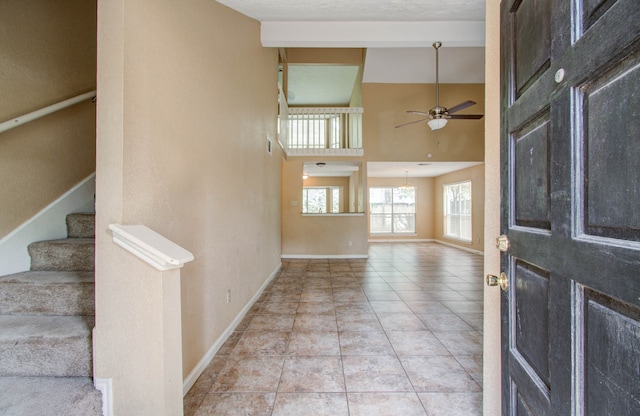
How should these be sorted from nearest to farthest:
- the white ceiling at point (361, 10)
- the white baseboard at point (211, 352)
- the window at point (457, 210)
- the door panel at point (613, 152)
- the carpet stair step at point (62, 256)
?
the door panel at point (613, 152) → the white baseboard at point (211, 352) → the carpet stair step at point (62, 256) → the white ceiling at point (361, 10) → the window at point (457, 210)

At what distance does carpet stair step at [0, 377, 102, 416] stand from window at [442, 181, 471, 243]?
326 inches

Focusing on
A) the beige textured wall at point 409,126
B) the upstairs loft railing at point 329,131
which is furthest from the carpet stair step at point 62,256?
the beige textured wall at point 409,126

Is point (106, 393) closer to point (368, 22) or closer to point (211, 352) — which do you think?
point (211, 352)

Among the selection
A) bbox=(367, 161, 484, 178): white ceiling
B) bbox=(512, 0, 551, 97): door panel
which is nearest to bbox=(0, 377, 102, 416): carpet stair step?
bbox=(512, 0, 551, 97): door panel

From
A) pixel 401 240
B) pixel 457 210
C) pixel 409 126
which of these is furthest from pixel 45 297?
pixel 401 240

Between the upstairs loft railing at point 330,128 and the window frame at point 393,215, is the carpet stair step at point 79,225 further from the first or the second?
the window frame at point 393,215

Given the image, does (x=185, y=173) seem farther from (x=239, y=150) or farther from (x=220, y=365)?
(x=220, y=365)

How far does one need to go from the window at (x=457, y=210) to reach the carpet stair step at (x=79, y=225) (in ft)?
27.0

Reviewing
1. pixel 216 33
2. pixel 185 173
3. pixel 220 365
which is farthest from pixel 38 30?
pixel 220 365

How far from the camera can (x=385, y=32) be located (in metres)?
2.99

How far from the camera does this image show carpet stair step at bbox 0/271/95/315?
1502 mm

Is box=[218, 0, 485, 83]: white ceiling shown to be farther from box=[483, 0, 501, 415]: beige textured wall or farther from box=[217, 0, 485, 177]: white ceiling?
box=[483, 0, 501, 415]: beige textured wall

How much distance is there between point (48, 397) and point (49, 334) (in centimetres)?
Answer: 28

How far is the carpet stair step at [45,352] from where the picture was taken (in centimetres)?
127
